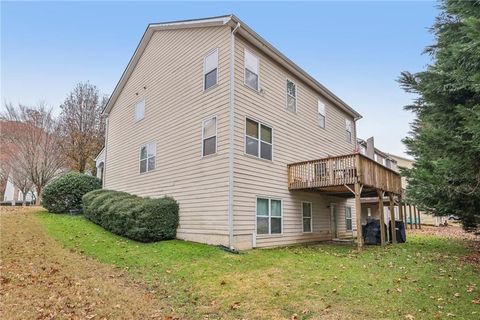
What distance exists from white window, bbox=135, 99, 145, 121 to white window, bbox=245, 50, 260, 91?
6.58 metres

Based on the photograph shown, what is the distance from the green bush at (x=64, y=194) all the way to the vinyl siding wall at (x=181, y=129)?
2.02 metres

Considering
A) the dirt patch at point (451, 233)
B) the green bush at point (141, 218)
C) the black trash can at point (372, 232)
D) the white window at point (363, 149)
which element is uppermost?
the white window at point (363, 149)

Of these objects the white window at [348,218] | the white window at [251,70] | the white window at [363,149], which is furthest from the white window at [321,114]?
the white window at [363,149]

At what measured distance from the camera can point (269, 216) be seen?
12.1 metres

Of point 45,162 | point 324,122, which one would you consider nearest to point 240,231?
point 324,122

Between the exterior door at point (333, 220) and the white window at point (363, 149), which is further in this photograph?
the white window at point (363, 149)

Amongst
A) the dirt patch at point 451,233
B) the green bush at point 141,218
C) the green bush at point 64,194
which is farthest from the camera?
the dirt patch at point 451,233

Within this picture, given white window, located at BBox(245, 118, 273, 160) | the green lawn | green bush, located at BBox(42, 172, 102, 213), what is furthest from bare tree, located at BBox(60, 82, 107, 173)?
white window, located at BBox(245, 118, 273, 160)

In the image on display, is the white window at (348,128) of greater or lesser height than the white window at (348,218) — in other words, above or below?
above

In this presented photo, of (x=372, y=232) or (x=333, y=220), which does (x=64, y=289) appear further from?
(x=333, y=220)

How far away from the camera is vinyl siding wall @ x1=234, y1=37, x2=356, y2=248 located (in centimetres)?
1118

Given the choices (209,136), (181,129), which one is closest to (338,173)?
(209,136)

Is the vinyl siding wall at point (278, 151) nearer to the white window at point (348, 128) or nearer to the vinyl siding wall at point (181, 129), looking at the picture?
the vinyl siding wall at point (181, 129)

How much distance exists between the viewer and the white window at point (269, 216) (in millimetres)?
11781
